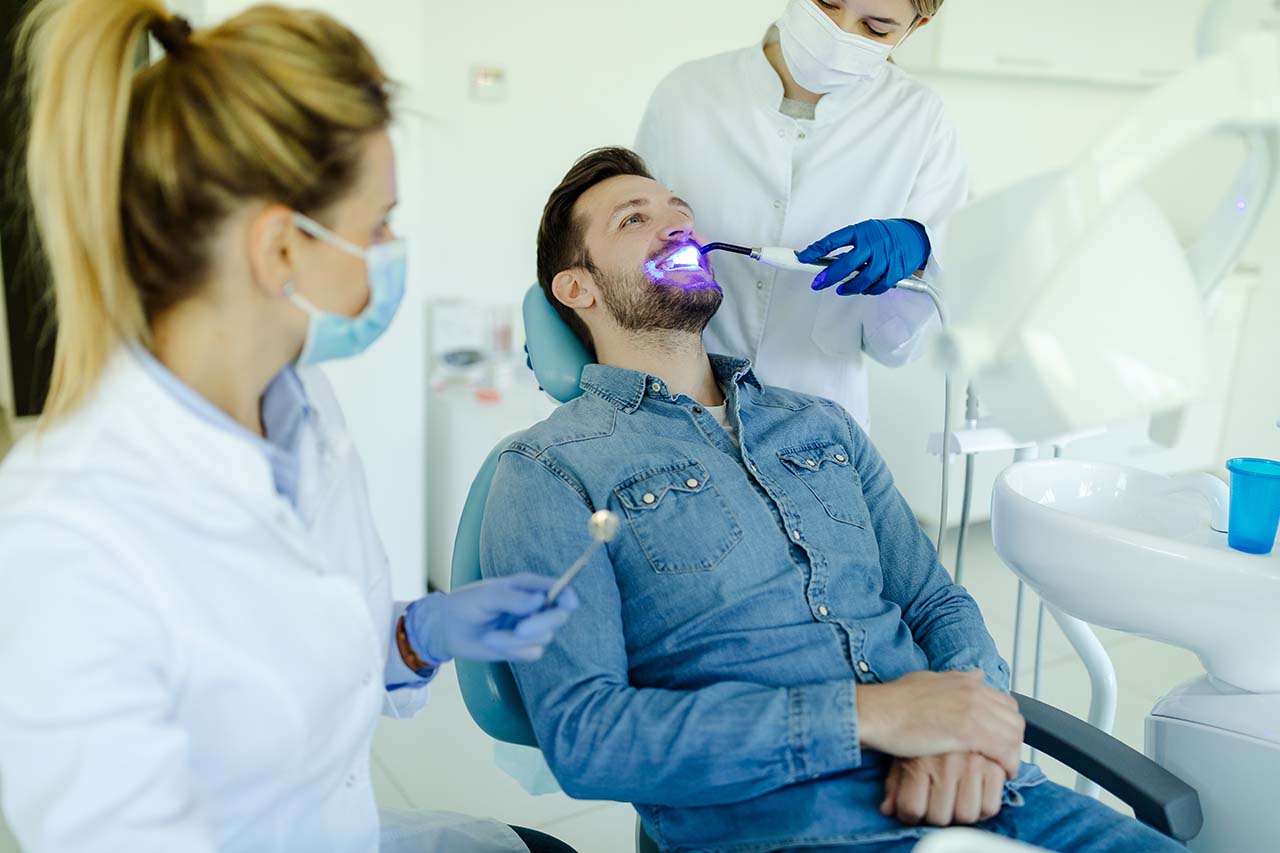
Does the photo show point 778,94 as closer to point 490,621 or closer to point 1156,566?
point 1156,566

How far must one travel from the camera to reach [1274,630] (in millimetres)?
1137

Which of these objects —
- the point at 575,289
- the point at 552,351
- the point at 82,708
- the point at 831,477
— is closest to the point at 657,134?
the point at 575,289

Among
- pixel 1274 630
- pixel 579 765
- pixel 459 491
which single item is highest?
pixel 1274 630

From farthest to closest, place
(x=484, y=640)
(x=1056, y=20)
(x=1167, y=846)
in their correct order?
(x=1056, y=20), (x=1167, y=846), (x=484, y=640)

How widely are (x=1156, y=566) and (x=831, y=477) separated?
43 cm

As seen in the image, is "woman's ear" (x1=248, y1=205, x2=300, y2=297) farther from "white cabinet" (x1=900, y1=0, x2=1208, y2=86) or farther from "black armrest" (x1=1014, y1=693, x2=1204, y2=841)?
"white cabinet" (x1=900, y1=0, x2=1208, y2=86)

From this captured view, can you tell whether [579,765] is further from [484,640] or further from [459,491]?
[459,491]

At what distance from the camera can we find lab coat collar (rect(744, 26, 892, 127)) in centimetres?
167

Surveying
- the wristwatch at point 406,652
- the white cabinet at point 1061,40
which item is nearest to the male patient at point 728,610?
the wristwatch at point 406,652

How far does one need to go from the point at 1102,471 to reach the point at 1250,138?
2.15ft

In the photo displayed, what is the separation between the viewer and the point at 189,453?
802 millimetres

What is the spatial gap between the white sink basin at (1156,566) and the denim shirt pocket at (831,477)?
0.18 m

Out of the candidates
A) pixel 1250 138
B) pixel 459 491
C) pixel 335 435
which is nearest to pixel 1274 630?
pixel 1250 138

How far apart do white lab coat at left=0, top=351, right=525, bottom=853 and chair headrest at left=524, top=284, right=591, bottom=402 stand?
0.58m
